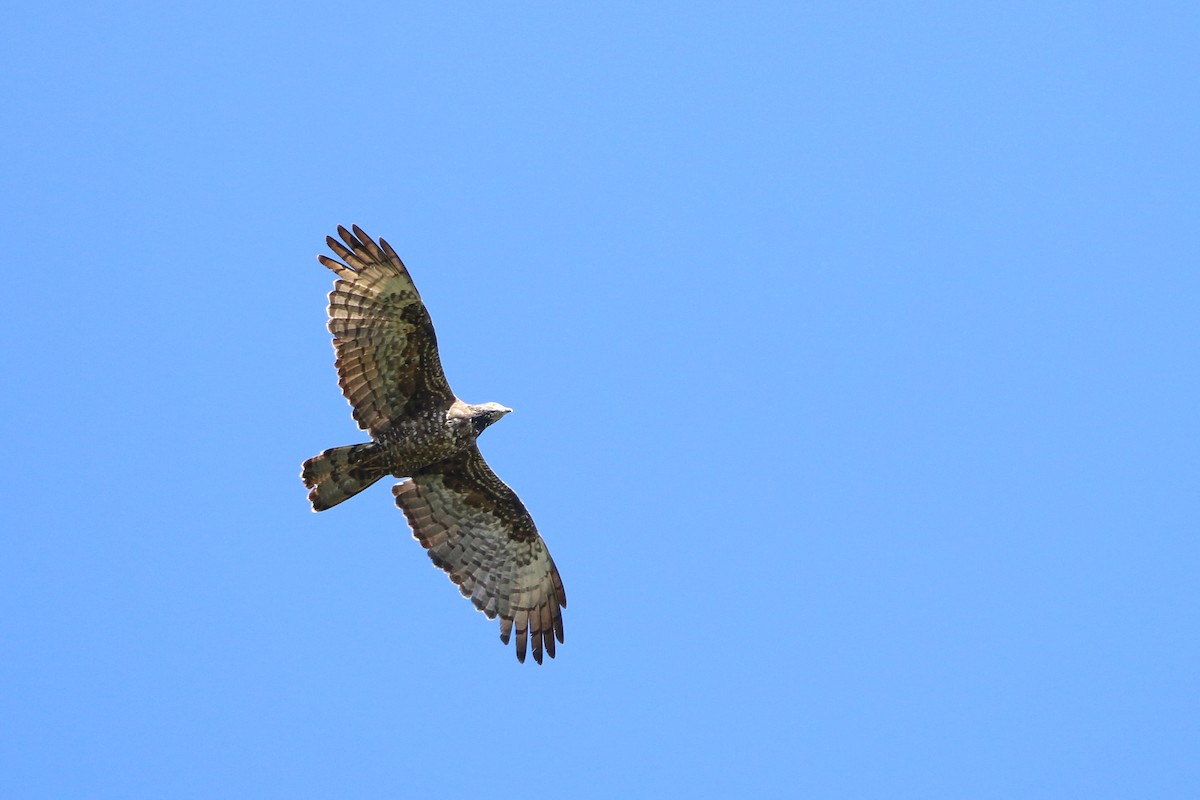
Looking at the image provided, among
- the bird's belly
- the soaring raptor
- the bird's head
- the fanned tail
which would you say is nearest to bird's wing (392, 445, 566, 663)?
the soaring raptor

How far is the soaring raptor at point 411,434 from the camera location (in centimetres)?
1566

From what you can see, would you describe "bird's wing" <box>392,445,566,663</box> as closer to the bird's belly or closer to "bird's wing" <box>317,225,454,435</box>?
the bird's belly

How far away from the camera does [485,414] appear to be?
16.0 m

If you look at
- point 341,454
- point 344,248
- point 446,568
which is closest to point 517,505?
point 446,568

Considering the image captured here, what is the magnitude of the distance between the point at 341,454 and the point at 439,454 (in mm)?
A: 1144

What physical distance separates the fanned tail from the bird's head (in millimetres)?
1136

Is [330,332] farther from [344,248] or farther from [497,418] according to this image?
[497,418]

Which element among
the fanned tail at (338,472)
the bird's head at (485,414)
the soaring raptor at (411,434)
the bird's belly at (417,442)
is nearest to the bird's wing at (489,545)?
the soaring raptor at (411,434)

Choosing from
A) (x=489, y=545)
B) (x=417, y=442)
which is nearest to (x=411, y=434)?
(x=417, y=442)

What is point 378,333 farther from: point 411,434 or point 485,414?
point 485,414

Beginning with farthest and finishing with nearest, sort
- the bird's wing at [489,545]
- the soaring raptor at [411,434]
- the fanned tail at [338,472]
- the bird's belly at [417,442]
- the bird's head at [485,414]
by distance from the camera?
the bird's wing at [489,545] < the bird's head at [485,414] < the bird's belly at [417,442] < the soaring raptor at [411,434] < the fanned tail at [338,472]

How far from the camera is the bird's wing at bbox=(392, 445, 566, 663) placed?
16703 mm

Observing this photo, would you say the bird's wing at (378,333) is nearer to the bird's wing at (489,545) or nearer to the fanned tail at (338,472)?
the fanned tail at (338,472)

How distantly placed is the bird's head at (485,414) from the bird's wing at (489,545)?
711mm
